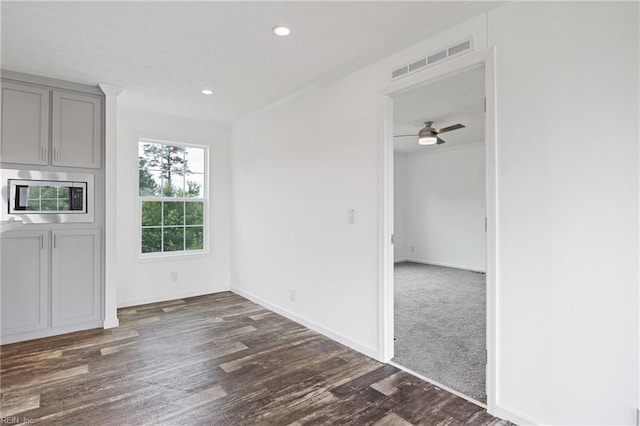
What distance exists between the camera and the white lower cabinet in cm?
318

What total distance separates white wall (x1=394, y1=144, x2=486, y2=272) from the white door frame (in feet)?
15.2

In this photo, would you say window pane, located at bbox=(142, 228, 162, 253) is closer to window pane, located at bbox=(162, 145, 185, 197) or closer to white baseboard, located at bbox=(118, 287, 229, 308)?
window pane, located at bbox=(162, 145, 185, 197)

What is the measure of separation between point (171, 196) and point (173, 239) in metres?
0.61

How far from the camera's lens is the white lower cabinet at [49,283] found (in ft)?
10.4

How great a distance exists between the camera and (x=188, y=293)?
16.0 ft

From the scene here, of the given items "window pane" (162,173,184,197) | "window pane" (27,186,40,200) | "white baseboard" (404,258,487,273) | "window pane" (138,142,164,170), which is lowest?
"white baseboard" (404,258,487,273)

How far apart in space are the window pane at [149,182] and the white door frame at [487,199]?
3.32 metres

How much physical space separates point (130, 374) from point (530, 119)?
128 inches

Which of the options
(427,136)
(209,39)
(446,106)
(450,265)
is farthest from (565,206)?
(450,265)

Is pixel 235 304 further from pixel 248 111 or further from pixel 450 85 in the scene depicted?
pixel 450 85

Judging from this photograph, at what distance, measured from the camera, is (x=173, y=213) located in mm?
4824

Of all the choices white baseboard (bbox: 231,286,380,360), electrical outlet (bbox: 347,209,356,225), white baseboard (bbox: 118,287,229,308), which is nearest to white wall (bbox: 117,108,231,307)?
white baseboard (bbox: 118,287,229,308)

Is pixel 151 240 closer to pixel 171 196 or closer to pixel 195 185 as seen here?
pixel 171 196

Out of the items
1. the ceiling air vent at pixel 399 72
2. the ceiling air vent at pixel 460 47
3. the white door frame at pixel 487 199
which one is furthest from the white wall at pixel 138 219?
the ceiling air vent at pixel 460 47
